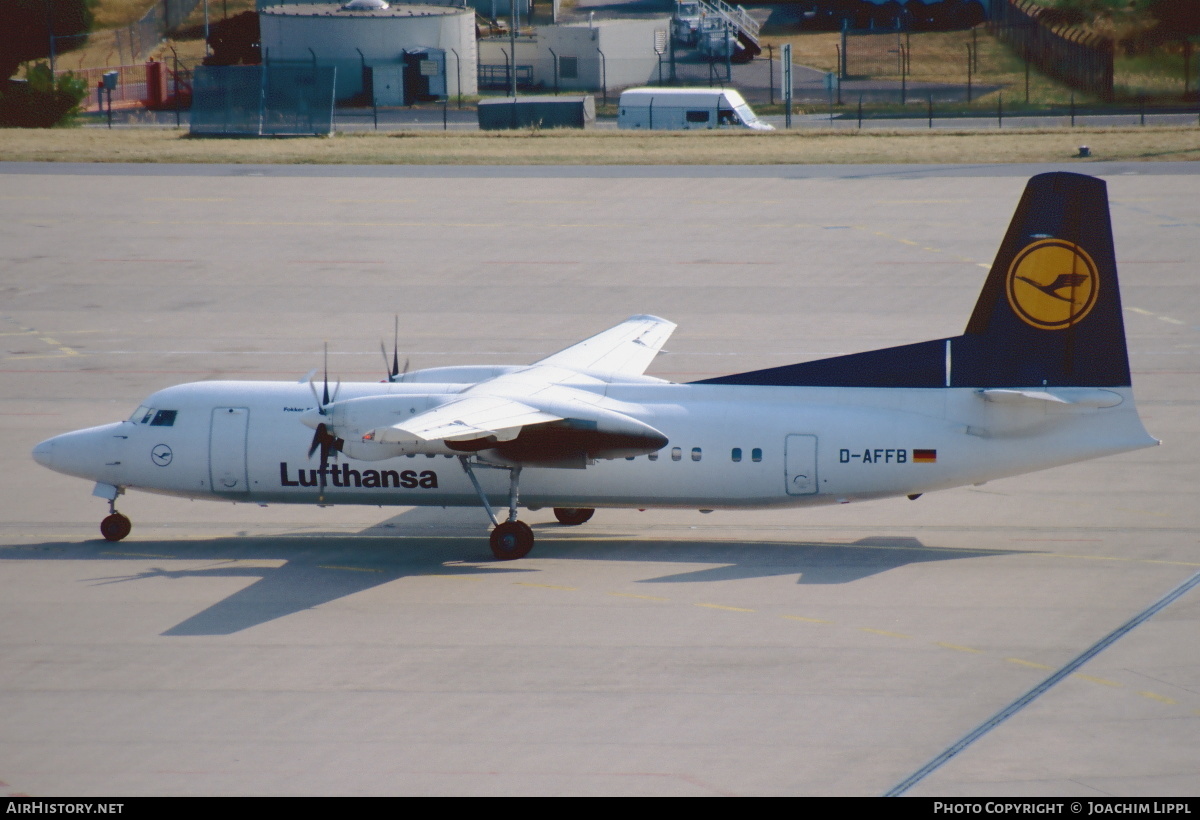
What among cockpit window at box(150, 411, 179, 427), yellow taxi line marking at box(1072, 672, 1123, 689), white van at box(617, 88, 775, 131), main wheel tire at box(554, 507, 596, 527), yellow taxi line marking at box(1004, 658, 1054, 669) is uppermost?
white van at box(617, 88, 775, 131)

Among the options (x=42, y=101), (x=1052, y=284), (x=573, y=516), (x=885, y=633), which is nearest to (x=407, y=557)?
(x=573, y=516)

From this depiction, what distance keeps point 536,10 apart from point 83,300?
80.5 m

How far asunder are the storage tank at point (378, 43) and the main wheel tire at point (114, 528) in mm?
68817

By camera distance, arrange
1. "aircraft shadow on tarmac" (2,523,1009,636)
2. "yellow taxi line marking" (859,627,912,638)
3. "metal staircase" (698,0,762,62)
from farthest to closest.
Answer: "metal staircase" (698,0,762,62) → "aircraft shadow on tarmac" (2,523,1009,636) → "yellow taxi line marking" (859,627,912,638)

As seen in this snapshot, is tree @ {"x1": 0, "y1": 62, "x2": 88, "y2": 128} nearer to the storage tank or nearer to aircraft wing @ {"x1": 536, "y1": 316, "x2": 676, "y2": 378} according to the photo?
the storage tank

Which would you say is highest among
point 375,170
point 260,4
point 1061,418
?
point 260,4

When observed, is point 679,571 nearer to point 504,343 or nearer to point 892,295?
point 504,343

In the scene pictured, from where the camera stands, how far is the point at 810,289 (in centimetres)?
4725

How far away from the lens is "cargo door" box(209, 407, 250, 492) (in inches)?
1043

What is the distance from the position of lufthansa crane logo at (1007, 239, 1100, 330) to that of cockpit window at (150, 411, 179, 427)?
1580 centimetres

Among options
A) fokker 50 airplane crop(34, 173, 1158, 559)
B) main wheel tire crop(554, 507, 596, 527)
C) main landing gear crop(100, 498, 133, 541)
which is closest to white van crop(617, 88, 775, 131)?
main wheel tire crop(554, 507, 596, 527)

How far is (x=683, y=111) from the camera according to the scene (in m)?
80.1

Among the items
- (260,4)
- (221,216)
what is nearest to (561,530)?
(221,216)

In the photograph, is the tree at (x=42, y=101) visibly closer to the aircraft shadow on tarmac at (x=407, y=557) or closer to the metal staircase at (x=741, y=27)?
the metal staircase at (x=741, y=27)
